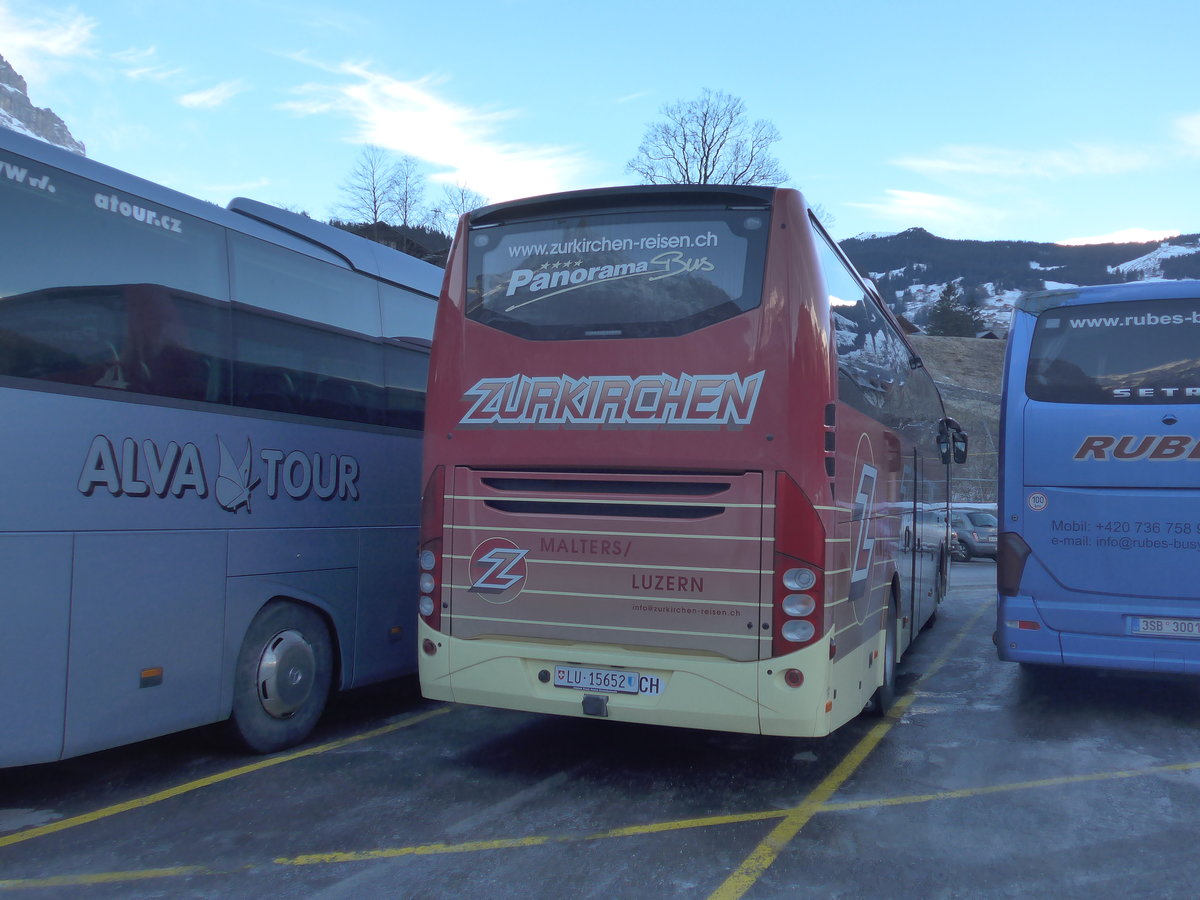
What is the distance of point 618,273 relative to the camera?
19.4ft

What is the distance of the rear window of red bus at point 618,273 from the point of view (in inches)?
222

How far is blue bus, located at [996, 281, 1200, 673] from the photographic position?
7.81 meters

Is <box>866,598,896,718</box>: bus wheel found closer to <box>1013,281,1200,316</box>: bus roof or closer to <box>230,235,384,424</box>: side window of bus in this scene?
<box>1013,281,1200,316</box>: bus roof

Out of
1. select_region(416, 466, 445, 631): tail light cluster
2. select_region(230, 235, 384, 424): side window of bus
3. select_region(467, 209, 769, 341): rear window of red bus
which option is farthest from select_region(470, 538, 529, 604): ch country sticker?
select_region(230, 235, 384, 424): side window of bus

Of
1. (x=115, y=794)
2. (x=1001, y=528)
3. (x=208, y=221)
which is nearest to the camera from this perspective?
(x=115, y=794)

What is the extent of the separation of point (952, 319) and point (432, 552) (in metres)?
118

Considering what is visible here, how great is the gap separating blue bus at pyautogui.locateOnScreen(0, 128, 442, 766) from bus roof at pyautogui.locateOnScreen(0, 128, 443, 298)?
18mm

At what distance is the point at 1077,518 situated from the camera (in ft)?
26.6

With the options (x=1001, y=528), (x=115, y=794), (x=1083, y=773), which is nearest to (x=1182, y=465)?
(x=1001, y=528)

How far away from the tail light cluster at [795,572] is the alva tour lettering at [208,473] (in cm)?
332

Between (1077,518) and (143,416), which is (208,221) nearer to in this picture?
(143,416)

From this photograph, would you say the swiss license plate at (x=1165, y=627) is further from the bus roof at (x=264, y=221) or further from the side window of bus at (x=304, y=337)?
the bus roof at (x=264, y=221)

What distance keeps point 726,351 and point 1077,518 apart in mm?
4230

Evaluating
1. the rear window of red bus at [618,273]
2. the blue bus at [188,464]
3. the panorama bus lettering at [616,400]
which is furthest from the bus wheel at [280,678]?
the rear window of red bus at [618,273]
